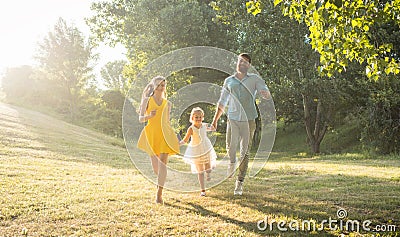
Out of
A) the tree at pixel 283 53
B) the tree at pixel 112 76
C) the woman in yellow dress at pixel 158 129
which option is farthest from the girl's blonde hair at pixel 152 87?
the tree at pixel 112 76

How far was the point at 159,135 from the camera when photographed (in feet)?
22.2

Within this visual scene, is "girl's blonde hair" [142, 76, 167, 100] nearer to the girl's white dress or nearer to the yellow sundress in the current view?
the yellow sundress

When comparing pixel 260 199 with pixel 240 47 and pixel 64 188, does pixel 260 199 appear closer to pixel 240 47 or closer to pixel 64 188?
pixel 64 188

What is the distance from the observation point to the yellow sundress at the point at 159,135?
6.77m

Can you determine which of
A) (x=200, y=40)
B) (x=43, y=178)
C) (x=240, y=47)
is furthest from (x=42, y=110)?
(x=43, y=178)

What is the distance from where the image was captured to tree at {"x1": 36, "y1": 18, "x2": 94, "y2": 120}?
38.0 m

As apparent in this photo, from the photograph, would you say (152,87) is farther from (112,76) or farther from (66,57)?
(112,76)

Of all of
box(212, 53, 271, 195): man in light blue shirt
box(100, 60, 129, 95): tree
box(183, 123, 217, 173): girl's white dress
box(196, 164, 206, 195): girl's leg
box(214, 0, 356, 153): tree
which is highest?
box(100, 60, 129, 95): tree

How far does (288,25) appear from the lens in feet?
60.0

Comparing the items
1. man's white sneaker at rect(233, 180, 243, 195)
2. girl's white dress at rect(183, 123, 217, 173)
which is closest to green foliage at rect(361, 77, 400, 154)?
girl's white dress at rect(183, 123, 217, 173)

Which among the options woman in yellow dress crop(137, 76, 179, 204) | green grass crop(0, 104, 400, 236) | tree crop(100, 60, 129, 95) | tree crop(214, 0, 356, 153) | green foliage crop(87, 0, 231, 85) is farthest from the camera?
tree crop(100, 60, 129, 95)

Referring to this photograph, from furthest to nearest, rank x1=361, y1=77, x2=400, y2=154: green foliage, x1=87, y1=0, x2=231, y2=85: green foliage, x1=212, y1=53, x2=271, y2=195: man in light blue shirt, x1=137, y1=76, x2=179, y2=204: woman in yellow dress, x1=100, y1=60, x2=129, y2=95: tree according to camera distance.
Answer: x1=100, y1=60, x2=129, y2=95: tree
x1=87, y1=0, x2=231, y2=85: green foliage
x1=361, y1=77, x2=400, y2=154: green foliage
x1=212, y1=53, x2=271, y2=195: man in light blue shirt
x1=137, y1=76, x2=179, y2=204: woman in yellow dress

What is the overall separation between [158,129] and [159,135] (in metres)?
0.11

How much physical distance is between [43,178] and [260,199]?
16.1ft
